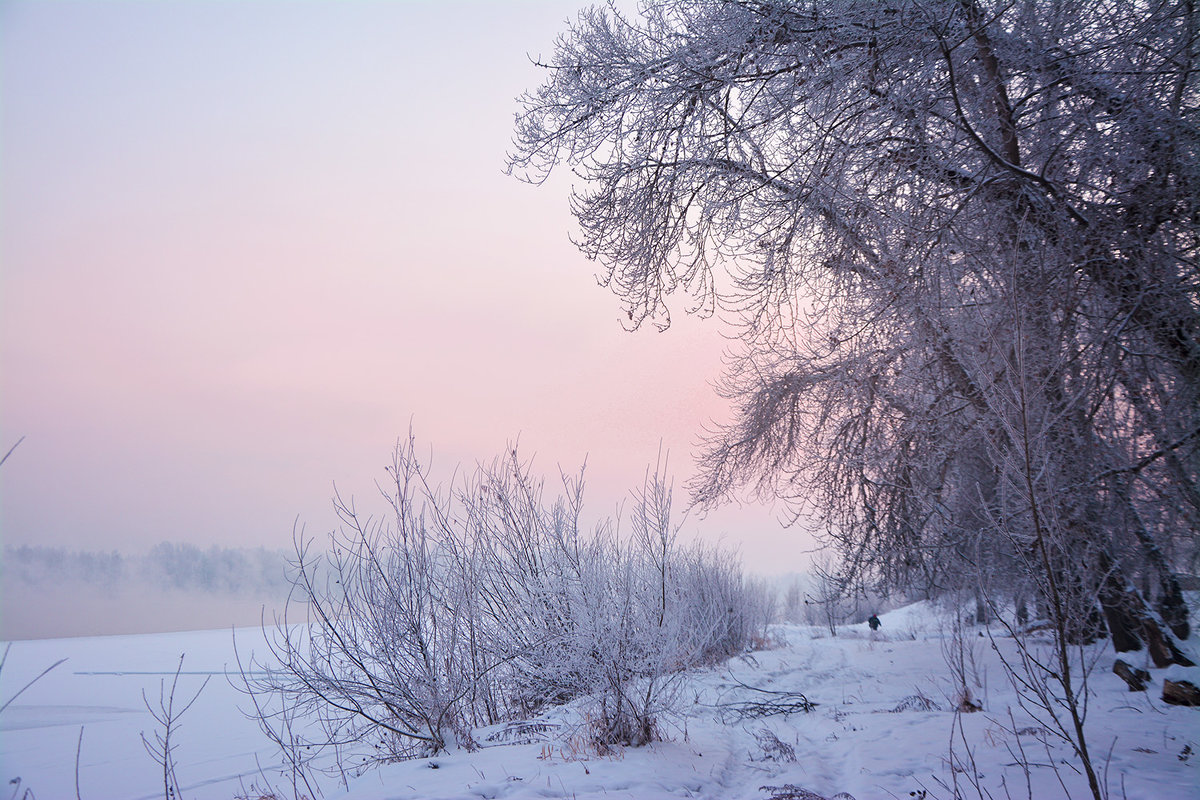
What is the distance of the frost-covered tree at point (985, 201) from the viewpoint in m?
4.35

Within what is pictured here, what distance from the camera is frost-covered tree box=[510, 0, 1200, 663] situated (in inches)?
171

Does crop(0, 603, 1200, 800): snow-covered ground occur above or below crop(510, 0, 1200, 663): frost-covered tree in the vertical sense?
below

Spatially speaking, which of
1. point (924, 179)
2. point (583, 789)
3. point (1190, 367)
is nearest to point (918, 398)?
point (1190, 367)

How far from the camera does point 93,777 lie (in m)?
9.43

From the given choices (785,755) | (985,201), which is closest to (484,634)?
(785,755)

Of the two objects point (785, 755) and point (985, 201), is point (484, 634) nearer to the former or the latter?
point (785, 755)

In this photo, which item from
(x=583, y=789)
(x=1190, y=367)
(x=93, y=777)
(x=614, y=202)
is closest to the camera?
(x=583, y=789)

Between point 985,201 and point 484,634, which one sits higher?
point 985,201

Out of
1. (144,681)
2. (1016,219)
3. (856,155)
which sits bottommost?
(144,681)

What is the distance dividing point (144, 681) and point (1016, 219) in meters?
27.7

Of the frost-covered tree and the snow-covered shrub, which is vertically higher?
the frost-covered tree

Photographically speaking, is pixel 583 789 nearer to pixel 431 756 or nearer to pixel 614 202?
pixel 431 756

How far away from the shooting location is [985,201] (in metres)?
4.98

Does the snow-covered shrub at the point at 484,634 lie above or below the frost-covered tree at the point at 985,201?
below
